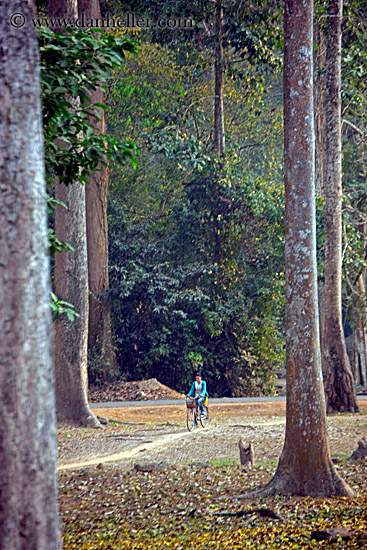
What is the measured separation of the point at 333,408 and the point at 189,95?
13397 mm

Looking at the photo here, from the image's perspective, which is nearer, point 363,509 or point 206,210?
point 363,509

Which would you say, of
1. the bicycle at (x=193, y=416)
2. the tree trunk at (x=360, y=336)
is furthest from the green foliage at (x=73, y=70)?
the tree trunk at (x=360, y=336)

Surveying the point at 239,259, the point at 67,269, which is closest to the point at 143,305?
the point at 239,259

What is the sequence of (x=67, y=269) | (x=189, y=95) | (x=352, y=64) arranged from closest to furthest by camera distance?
(x=67, y=269)
(x=352, y=64)
(x=189, y=95)

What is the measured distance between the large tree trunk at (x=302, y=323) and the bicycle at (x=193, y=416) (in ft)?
20.1

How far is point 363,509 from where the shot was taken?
7.26 m

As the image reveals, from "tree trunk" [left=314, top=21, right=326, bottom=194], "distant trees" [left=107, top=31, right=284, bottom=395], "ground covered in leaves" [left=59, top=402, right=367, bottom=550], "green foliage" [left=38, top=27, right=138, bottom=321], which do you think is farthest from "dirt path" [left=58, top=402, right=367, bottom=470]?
"tree trunk" [left=314, top=21, right=326, bottom=194]

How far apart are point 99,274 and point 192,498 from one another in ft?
44.9

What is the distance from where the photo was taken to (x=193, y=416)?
15.4 m

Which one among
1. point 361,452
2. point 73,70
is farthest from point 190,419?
point 73,70

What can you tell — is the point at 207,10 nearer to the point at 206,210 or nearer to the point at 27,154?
the point at 206,210

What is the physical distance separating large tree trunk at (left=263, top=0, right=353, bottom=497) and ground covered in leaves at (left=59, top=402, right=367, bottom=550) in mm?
330

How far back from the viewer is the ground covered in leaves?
6.77 meters

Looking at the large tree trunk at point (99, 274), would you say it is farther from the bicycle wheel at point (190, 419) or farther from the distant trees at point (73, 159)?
the bicycle wheel at point (190, 419)
